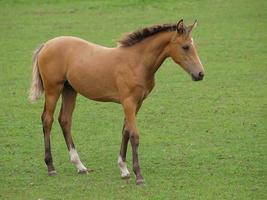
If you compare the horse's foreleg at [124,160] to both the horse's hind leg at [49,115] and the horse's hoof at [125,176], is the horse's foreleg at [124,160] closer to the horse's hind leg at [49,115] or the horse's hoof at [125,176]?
the horse's hoof at [125,176]

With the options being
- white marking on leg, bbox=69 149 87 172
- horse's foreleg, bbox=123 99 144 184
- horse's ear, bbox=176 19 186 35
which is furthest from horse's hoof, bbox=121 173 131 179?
horse's ear, bbox=176 19 186 35

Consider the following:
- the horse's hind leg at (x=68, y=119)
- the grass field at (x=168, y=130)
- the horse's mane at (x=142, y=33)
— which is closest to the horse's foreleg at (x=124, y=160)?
the grass field at (x=168, y=130)

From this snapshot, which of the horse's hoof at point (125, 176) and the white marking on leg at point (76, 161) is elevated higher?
the horse's hoof at point (125, 176)

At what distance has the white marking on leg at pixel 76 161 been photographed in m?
10.7

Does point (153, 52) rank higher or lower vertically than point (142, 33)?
lower

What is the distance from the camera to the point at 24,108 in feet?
49.4

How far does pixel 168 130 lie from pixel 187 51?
10.6ft

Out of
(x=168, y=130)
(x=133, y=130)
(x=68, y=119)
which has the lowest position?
(x=168, y=130)

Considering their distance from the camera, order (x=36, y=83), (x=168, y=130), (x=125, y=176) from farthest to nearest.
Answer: (x=168, y=130) < (x=36, y=83) < (x=125, y=176)

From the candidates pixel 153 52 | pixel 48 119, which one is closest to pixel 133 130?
pixel 153 52

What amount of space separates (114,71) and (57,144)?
8.26 ft

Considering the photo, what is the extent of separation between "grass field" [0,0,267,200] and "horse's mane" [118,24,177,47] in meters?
1.81

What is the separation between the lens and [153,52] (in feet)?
33.6

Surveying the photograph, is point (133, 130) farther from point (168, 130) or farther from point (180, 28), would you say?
point (168, 130)
